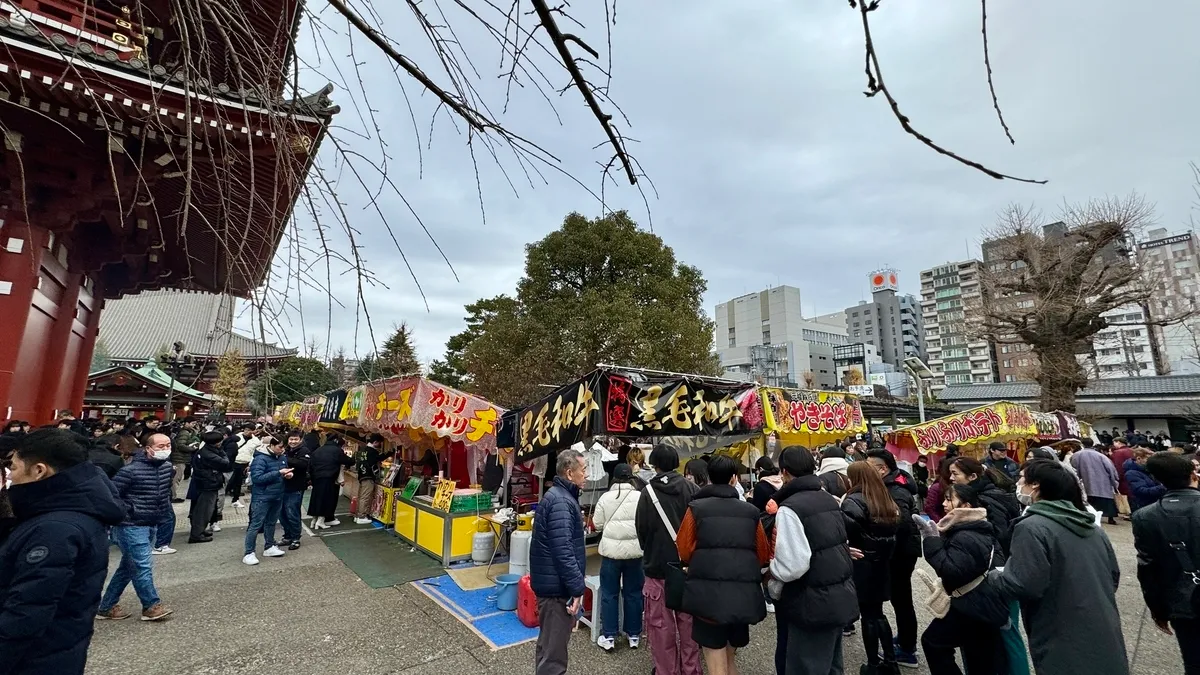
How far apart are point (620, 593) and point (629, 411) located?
1.72 m

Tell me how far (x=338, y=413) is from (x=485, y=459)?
368cm

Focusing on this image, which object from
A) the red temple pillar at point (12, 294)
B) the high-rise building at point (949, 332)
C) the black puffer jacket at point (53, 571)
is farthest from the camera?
the high-rise building at point (949, 332)

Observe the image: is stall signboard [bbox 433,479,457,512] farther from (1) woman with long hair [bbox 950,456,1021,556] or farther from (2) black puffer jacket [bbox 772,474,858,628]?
(1) woman with long hair [bbox 950,456,1021,556]

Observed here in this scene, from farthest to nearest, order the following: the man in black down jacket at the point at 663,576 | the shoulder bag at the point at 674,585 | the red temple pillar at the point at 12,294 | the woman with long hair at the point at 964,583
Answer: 1. the red temple pillar at the point at 12,294
2. the man in black down jacket at the point at 663,576
3. the shoulder bag at the point at 674,585
4. the woman with long hair at the point at 964,583

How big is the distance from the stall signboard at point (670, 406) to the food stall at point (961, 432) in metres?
5.24

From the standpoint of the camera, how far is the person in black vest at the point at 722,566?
3166mm

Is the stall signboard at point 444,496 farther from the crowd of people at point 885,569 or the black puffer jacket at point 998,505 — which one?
the black puffer jacket at point 998,505

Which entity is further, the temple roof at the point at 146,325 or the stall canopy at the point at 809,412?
the temple roof at the point at 146,325

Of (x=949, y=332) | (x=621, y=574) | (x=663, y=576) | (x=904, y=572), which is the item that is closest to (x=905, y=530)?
(x=904, y=572)

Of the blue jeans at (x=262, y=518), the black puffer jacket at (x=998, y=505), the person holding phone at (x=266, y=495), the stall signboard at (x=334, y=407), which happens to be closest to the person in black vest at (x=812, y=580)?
the black puffer jacket at (x=998, y=505)

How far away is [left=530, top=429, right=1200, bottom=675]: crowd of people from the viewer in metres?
2.70

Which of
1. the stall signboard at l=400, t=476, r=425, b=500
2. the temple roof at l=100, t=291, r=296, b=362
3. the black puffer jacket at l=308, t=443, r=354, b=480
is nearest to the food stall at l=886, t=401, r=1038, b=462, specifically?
the stall signboard at l=400, t=476, r=425, b=500

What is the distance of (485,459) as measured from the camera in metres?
8.52

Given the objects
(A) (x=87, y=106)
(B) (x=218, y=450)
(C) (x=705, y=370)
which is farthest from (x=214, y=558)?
(C) (x=705, y=370)
